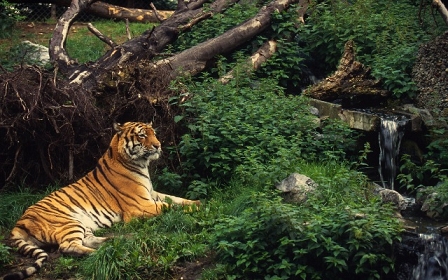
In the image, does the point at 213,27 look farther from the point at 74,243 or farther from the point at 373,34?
the point at 74,243

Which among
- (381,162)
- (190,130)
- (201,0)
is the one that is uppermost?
(201,0)

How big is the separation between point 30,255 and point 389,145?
484 cm

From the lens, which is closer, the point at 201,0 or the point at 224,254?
the point at 224,254

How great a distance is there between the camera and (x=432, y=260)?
815cm

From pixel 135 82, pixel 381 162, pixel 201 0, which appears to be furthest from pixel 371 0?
pixel 135 82

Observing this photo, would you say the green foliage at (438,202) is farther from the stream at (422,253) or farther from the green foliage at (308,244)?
the green foliage at (308,244)

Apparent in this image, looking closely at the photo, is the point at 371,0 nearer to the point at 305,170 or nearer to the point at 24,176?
the point at 305,170

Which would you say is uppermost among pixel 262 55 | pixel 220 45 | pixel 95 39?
pixel 220 45

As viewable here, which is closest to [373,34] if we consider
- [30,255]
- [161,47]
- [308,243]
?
[161,47]

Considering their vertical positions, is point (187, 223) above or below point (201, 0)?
below

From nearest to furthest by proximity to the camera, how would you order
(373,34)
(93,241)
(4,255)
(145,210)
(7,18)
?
(4,255), (93,241), (145,210), (373,34), (7,18)

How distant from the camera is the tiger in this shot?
342 inches

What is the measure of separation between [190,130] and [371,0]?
4825 millimetres

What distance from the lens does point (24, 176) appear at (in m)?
10.2
